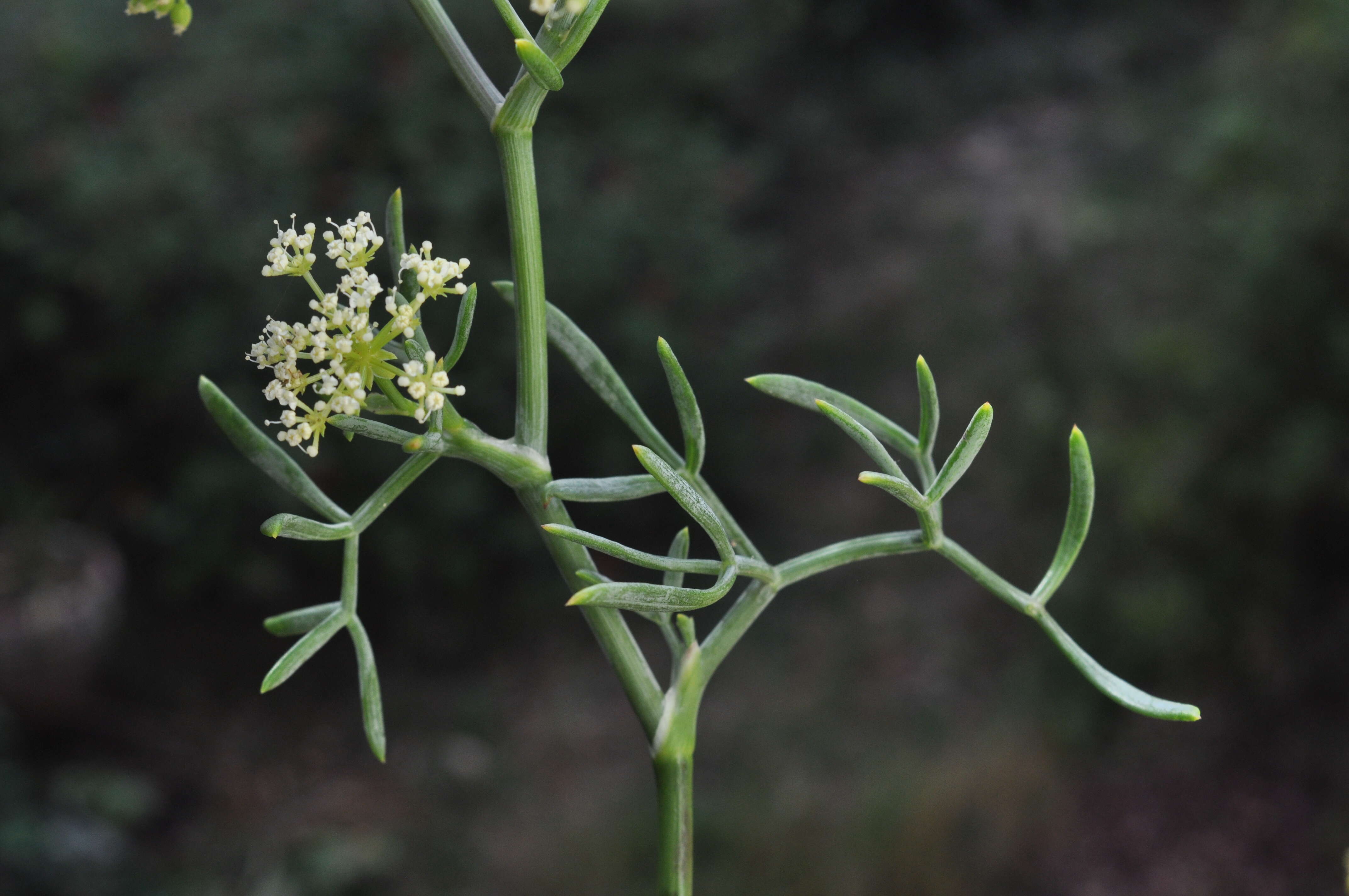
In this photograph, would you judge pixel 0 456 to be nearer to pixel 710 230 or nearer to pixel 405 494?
pixel 405 494

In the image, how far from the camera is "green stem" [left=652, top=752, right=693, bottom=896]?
0.37 metres

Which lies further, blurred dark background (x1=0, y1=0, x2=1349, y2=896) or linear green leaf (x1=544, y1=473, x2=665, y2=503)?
blurred dark background (x1=0, y1=0, x2=1349, y2=896)

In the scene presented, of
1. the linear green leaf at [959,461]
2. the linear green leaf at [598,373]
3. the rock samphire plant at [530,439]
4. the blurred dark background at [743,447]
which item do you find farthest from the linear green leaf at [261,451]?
the blurred dark background at [743,447]

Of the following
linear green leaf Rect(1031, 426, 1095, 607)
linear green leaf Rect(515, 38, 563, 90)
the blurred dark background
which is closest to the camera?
linear green leaf Rect(515, 38, 563, 90)

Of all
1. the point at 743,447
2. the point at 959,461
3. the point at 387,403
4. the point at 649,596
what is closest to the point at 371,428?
the point at 387,403

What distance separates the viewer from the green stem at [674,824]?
14.4 inches

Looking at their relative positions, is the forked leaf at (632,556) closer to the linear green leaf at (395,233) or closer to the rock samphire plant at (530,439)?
the rock samphire plant at (530,439)

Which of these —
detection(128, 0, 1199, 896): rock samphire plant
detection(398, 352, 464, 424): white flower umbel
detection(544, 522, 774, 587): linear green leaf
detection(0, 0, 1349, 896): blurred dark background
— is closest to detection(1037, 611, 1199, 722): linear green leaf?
detection(128, 0, 1199, 896): rock samphire plant

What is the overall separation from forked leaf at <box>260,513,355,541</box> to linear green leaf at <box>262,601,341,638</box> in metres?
0.05

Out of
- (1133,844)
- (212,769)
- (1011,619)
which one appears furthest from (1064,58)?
(212,769)

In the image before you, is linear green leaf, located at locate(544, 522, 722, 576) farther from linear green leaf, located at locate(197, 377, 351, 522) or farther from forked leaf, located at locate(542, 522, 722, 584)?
linear green leaf, located at locate(197, 377, 351, 522)

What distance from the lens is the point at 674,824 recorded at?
0.37m

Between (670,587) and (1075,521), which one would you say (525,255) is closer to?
(670,587)

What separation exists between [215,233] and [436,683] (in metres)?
1.18
